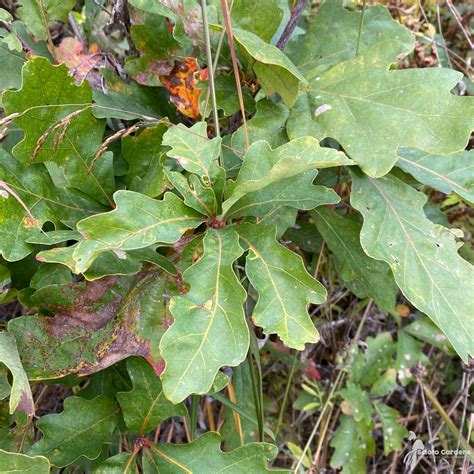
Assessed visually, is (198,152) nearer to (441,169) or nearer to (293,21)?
(293,21)

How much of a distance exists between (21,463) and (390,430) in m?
1.11

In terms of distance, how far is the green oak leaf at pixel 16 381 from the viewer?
2.60ft

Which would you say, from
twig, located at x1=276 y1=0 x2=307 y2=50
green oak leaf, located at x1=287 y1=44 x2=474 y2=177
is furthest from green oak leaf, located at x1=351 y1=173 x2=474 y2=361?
twig, located at x1=276 y1=0 x2=307 y2=50

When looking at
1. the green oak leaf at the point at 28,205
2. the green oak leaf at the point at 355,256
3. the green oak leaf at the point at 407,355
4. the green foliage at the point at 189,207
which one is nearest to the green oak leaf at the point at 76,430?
the green foliage at the point at 189,207

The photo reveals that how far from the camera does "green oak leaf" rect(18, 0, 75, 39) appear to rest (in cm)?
118

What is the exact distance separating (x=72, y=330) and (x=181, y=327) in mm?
277

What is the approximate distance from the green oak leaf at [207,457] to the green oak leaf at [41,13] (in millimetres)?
958

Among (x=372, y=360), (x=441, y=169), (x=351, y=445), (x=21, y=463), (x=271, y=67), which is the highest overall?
(x=271, y=67)

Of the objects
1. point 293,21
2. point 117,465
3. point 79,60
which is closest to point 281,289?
point 117,465

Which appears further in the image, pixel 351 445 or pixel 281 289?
pixel 351 445

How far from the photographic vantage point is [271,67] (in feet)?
3.47

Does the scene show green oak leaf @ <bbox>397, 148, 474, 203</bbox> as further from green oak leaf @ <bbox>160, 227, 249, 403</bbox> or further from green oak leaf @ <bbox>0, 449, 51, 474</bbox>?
green oak leaf @ <bbox>0, 449, 51, 474</bbox>

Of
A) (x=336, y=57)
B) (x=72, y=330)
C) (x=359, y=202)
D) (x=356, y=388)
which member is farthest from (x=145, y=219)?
(x=356, y=388)

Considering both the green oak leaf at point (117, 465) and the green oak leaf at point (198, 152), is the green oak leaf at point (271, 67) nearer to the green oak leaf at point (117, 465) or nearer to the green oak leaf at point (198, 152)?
the green oak leaf at point (198, 152)
